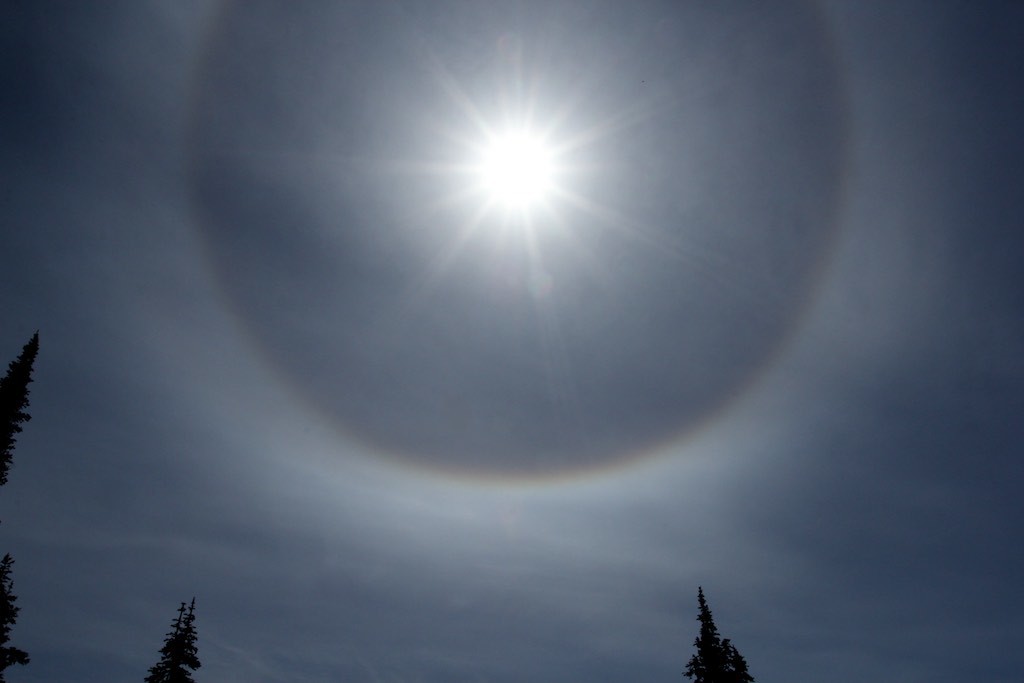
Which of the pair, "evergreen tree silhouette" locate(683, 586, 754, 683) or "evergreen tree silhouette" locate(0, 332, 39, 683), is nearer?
"evergreen tree silhouette" locate(0, 332, 39, 683)

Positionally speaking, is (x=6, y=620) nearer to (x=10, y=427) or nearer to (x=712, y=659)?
(x=10, y=427)

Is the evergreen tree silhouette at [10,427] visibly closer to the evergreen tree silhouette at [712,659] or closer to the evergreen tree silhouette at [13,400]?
the evergreen tree silhouette at [13,400]

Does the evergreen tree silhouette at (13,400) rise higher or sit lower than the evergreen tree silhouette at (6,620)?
higher

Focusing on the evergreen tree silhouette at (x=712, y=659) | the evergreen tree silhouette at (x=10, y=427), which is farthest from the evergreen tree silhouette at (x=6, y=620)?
the evergreen tree silhouette at (x=712, y=659)

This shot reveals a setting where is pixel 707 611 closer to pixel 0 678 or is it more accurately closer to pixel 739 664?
pixel 739 664

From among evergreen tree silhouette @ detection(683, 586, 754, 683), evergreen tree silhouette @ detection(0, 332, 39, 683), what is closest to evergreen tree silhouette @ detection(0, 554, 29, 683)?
evergreen tree silhouette @ detection(0, 332, 39, 683)

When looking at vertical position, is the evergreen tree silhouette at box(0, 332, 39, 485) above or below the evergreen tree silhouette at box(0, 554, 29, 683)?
above

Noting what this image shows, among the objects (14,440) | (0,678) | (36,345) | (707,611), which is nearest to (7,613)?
(0,678)

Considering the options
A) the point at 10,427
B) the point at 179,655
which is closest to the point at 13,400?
the point at 10,427

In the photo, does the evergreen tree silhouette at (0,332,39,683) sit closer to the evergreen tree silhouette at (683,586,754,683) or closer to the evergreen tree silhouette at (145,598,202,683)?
the evergreen tree silhouette at (145,598,202,683)
